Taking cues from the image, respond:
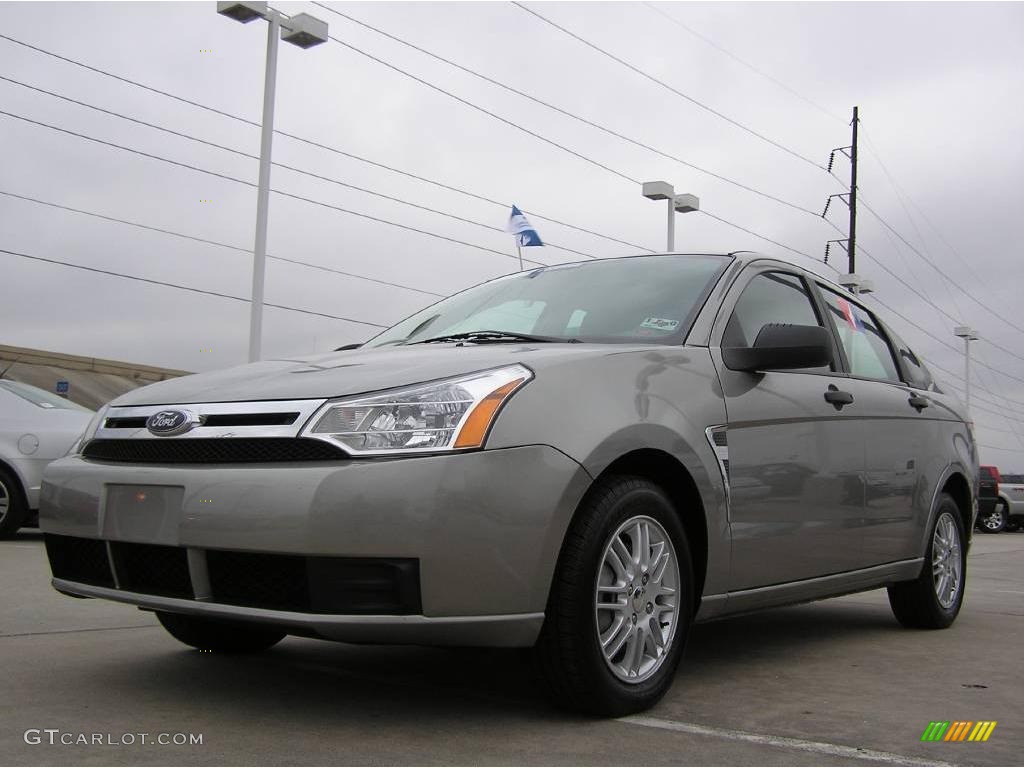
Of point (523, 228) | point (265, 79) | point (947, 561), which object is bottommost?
point (947, 561)

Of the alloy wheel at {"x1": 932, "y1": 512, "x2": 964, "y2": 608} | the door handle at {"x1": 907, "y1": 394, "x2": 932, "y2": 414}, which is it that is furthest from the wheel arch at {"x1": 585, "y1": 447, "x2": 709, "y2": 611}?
the alloy wheel at {"x1": 932, "y1": 512, "x2": 964, "y2": 608}

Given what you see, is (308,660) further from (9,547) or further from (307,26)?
(307,26)

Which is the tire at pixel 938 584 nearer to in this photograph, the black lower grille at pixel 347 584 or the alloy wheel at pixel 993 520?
the black lower grille at pixel 347 584

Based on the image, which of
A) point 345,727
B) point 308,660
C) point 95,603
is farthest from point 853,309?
point 95,603

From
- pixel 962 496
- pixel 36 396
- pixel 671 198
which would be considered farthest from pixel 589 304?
pixel 671 198

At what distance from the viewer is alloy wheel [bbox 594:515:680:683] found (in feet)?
11.3

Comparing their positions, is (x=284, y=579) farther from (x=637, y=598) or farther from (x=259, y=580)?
(x=637, y=598)

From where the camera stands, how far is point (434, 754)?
300 centimetres

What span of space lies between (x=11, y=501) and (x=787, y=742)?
7.53 m

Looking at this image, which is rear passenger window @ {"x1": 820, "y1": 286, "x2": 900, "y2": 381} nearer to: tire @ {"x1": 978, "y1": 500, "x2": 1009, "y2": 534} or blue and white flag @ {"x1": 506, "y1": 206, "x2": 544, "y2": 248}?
blue and white flag @ {"x1": 506, "y1": 206, "x2": 544, "y2": 248}

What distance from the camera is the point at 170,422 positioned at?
343cm

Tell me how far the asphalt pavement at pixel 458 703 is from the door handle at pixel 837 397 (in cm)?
103

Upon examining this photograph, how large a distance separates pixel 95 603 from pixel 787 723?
3869mm

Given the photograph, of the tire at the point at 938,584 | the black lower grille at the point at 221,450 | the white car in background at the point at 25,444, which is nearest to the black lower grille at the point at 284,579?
the black lower grille at the point at 221,450
